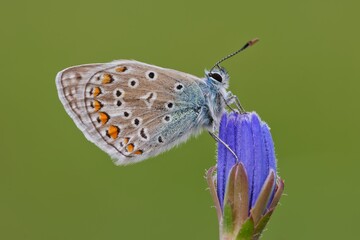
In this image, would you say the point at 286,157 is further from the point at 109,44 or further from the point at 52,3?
the point at 52,3

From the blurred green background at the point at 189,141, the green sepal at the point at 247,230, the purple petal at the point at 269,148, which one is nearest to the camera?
the green sepal at the point at 247,230

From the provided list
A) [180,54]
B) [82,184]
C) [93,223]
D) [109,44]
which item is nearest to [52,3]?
[109,44]

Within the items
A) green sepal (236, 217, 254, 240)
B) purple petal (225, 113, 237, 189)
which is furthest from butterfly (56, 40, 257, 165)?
green sepal (236, 217, 254, 240)

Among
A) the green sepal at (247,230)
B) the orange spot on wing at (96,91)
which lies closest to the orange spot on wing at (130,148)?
the orange spot on wing at (96,91)

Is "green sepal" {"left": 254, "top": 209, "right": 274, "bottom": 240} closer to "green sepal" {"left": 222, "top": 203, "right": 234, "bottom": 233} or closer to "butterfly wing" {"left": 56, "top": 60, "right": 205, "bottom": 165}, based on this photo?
"green sepal" {"left": 222, "top": 203, "right": 234, "bottom": 233}

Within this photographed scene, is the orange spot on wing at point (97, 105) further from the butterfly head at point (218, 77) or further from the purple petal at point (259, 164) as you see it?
the purple petal at point (259, 164)

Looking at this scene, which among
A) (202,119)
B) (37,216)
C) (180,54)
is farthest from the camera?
(180,54)
